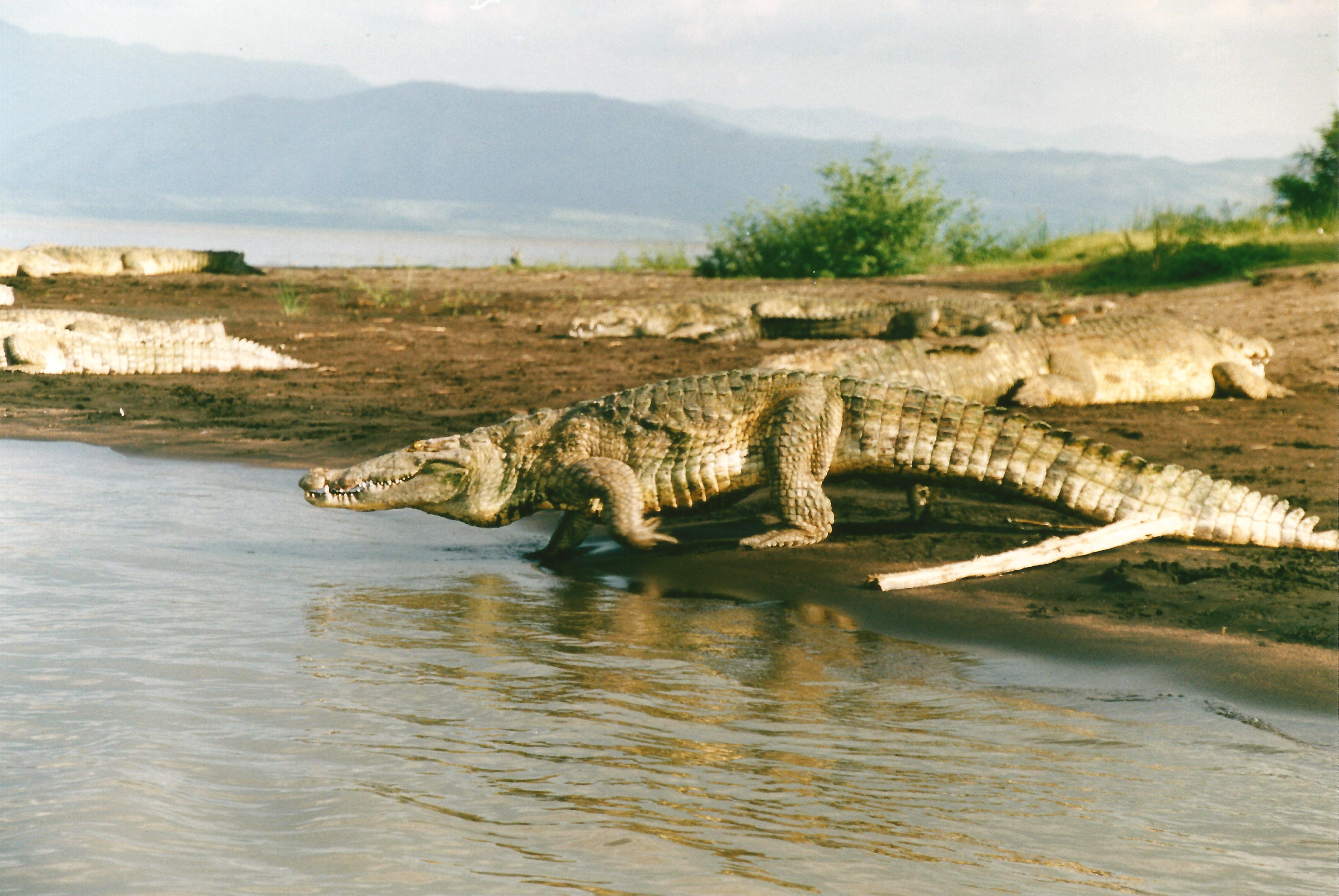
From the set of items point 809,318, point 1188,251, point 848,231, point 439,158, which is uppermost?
point 439,158

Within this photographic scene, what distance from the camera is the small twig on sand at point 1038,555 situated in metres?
4.89

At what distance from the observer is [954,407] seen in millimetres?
5793

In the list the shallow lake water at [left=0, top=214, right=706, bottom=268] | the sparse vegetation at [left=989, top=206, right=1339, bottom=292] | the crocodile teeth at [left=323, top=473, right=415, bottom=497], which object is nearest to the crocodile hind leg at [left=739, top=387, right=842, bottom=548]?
the crocodile teeth at [left=323, top=473, right=415, bottom=497]

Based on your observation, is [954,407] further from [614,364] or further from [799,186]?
[799,186]

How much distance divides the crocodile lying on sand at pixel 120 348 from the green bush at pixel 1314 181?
14.6 m

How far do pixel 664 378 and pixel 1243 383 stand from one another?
4527 mm

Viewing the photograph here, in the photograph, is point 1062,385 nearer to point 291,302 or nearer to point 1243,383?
point 1243,383

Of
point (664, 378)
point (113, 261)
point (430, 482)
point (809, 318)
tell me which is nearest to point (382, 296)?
point (809, 318)

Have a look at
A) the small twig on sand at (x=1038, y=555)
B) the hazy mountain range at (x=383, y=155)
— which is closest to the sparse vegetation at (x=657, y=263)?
the small twig on sand at (x=1038, y=555)

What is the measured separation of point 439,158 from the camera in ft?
495

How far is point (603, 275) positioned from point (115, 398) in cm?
1075

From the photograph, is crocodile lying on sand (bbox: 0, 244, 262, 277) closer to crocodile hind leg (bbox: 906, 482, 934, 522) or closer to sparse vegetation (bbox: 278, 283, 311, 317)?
sparse vegetation (bbox: 278, 283, 311, 317)

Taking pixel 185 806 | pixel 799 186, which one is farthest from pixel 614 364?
pixel 799 186

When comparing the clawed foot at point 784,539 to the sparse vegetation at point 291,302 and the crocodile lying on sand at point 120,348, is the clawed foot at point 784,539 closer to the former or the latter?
the crocodile lying on sand at point 120,348
